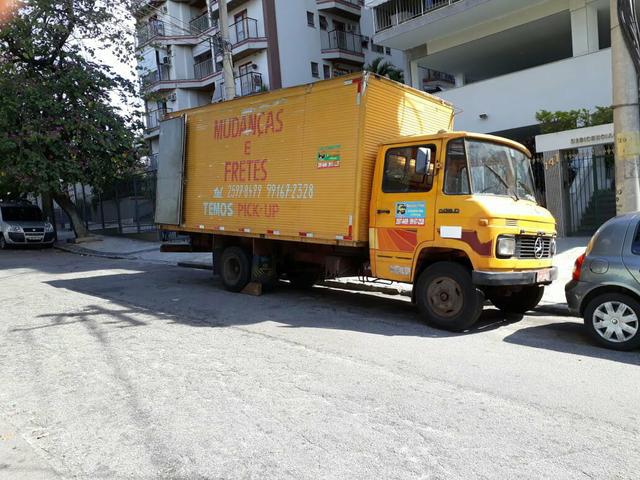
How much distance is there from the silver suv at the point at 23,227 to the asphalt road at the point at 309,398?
1571 cm

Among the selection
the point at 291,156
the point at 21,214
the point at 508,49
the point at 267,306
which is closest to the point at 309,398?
the point at 267,306

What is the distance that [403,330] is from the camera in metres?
6.80

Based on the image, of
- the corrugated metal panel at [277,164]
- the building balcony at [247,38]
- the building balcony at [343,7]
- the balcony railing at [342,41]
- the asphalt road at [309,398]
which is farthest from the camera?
the balcony railing at [342,41]

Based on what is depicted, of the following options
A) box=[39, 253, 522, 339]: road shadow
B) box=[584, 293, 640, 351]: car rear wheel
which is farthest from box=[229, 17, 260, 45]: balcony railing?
box=[584, 293, 640, 351]: car rear wheel

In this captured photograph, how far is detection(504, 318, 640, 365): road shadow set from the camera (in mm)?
5559

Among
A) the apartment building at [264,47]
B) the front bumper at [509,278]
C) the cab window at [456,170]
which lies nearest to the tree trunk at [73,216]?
the apartment building at [264,47]

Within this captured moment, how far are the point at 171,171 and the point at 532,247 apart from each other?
741 cm

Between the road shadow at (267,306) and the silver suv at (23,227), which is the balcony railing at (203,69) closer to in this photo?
the silver suv at (23,227)

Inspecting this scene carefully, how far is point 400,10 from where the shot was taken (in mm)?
20688

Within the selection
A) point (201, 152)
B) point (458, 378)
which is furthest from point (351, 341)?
point (201, 152)

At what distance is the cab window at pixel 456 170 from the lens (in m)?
6.69

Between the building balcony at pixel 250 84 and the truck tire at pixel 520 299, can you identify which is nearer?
the truck tire at pixel 520 299

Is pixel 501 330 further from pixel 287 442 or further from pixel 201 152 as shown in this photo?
pixel 201 152

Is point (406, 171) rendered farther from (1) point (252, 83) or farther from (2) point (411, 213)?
(1) point (252, 83)
